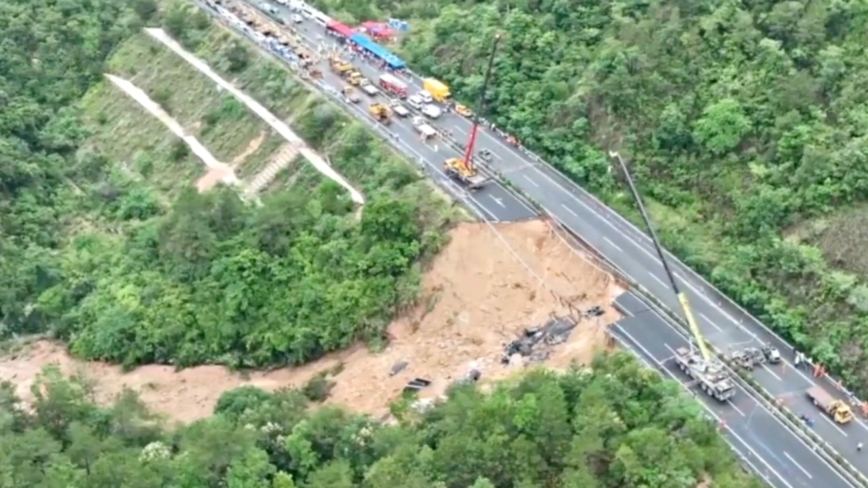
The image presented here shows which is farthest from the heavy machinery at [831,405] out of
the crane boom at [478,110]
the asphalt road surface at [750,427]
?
the crane boom at [478,110]

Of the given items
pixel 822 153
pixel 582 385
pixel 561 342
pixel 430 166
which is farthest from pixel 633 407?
pixel 430 166

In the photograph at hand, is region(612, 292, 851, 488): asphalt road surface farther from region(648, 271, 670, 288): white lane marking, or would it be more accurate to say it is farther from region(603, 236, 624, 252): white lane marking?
region(603, 236, 624, 252): white lane marking

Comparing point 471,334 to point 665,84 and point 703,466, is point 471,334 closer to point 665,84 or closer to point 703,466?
point 703,466

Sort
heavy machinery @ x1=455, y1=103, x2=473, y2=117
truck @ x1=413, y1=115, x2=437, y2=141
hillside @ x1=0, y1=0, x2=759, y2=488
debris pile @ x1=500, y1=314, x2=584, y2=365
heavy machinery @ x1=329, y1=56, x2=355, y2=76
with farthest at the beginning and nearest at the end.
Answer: heavy machinery @ x1=329, y1=56, x2=355, y2=76, heavy machinery @ x1=455, y1=103, x2=473, y2=117, truck @ x1=413, y1=115, x2=437, y2=141, debris pile @ x1=500, y1=314, x2=584, y2=365, hillside @ x1=0, y1=0, x2=759, y2=488

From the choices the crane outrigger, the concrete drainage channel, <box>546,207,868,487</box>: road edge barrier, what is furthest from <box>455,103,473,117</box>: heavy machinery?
<box>546,207,868,487</box>: road edge barrier

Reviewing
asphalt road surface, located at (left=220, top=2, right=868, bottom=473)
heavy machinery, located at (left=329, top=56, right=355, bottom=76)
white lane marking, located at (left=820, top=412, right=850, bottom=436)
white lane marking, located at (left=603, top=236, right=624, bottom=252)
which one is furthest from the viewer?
heavy machinery, located at (left=329, top=56, right=355, bottom=76)

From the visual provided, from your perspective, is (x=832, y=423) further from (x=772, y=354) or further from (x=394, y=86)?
(x=394, y=86)
